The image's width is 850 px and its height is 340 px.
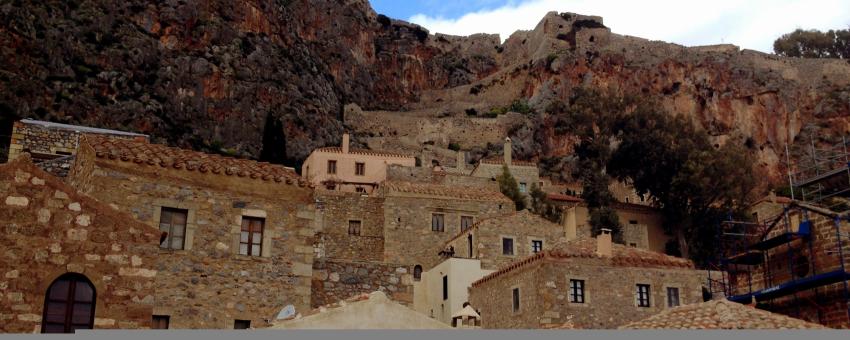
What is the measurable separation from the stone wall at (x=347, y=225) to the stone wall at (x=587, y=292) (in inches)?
481

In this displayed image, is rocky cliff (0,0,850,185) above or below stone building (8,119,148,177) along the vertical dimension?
above

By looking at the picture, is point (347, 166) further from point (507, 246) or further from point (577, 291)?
point (577, 291)

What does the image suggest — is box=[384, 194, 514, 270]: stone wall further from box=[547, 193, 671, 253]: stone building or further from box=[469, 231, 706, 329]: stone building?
box=[547, 193, 671, 253]: stone building

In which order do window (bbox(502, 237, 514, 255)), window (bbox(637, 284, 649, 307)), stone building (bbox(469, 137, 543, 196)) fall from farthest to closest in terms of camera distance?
stone building (bbox(469, 137, 543, 196))
window (bbox(502, 237, 514, 255))
window (bbox(637, 284, 649, 307))

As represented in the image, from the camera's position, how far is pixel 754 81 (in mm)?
106688

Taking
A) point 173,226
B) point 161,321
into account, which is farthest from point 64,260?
point 173,226

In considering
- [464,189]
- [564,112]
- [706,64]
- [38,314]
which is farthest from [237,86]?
[38,314]

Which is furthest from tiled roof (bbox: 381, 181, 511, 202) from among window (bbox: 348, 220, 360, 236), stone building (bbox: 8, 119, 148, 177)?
stone building (bbox: 8, 119, 148, 177)

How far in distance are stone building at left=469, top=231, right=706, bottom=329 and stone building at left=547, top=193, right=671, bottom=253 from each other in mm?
28509

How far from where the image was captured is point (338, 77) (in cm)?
10269

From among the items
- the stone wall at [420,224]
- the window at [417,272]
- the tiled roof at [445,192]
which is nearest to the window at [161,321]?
the window at [417,272]

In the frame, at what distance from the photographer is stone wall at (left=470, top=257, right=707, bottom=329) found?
29344 mm

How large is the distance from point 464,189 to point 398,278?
23.4 metres

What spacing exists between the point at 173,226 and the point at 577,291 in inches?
610
